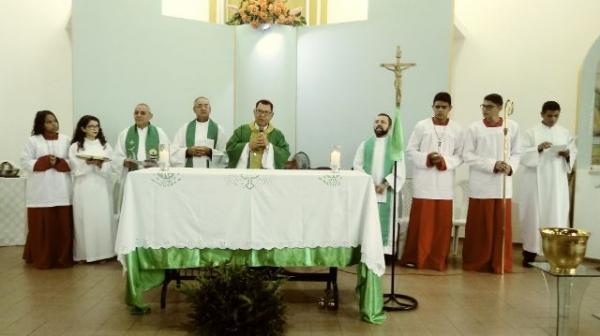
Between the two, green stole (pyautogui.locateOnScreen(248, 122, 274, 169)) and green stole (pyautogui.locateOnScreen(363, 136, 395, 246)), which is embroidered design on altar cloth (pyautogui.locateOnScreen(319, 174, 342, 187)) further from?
green stole (pyautogui.locateOnScreen(363, 136, 395, 246))

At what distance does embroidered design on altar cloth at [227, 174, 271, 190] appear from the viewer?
4.10m

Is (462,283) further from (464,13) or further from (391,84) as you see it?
(464,13)

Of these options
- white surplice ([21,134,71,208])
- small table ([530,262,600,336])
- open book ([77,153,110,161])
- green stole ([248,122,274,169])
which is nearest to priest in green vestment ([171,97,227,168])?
open book ([77,153,110,161])

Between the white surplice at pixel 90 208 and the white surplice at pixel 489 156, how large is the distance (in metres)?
4.49

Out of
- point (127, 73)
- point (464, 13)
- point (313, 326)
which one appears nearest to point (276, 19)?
point (127, 73)

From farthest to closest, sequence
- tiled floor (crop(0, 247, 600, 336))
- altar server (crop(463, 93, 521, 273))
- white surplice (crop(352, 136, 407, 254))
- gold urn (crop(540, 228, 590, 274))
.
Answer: white surplice (crop(352, 136, 407, 254)) → altar server (crop(463, 93, 521, 273)) → tiled floor (crop(0, 247, 600, 336)) → gold urn (crop(540, 228, 590, 274))

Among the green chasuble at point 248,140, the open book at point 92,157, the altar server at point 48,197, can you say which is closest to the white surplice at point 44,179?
the altar server at point 48,197

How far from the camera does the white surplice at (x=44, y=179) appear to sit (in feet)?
20.4

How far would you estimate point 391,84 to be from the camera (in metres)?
7.17

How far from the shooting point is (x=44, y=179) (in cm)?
622

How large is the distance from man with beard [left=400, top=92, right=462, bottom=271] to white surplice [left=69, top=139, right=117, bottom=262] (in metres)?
3.78

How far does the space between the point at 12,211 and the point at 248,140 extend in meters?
4.01

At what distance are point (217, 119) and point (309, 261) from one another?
3750 millimetres

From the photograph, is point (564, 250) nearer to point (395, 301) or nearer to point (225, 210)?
point (395, 301)
